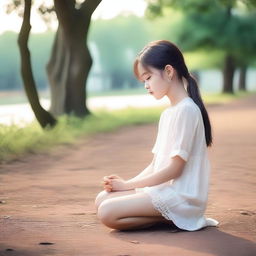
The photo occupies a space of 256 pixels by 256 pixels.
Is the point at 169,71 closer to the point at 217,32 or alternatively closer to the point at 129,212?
the point at 129,212

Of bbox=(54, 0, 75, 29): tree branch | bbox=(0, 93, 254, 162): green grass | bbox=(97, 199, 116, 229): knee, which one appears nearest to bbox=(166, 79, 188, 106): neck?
bbox=(97, 199, 116, 229): knee

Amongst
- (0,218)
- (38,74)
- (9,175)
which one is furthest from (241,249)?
(38,74)

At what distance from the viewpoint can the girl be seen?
14.8 feet

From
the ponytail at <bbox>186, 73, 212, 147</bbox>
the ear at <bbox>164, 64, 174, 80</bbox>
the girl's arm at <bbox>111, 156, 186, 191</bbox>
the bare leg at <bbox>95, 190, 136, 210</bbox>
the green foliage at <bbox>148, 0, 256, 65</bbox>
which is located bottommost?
the bare leg at <bbox>95, 190, 136, 210</bbox>

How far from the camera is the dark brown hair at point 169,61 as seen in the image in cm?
457

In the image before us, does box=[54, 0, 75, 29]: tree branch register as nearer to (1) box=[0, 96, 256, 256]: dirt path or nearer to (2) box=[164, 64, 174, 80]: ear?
(1) box=[0, 96, 256, 256]: dirt path

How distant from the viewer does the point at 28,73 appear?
1198 cm

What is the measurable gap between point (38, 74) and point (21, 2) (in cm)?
3383

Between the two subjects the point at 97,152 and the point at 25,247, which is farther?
the point at 97,152

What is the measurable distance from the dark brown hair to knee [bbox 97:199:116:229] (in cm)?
92

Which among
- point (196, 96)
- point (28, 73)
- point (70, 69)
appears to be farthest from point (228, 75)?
point (196, 96)

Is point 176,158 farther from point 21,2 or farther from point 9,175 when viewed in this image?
point 21,2

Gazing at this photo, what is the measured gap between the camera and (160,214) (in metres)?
4.60

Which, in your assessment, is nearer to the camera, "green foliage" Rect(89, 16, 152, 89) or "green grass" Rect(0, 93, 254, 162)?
"green grass" Rect(0, 93, 254, 162)
